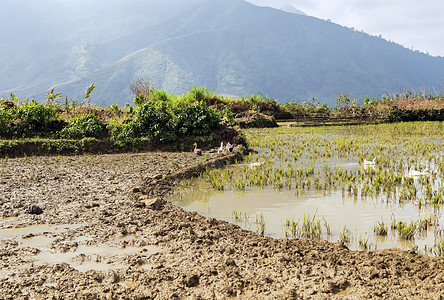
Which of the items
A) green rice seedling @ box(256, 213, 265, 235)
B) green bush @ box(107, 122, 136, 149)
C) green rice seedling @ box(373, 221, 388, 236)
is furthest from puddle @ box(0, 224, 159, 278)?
green bush @ box(107, 122, 136, 149)

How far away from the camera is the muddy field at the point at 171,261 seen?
3.29 metres

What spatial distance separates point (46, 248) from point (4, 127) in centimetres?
1132

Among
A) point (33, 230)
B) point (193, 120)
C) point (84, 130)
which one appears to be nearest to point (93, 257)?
point (33, 230)

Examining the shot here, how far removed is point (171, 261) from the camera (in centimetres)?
395

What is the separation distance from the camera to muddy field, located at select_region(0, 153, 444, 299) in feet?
10.8

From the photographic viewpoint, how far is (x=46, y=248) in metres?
4.40

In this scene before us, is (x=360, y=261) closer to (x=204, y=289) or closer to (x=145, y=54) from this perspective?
(x=204, y=289)

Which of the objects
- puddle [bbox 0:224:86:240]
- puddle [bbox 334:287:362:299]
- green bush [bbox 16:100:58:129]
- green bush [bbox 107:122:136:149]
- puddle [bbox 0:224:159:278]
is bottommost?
puddle [bbox 334:287:362:299]

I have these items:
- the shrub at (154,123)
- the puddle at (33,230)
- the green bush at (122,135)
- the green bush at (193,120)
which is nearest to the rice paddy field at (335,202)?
the puddle at (33,230)

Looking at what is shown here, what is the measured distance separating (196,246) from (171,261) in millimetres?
424

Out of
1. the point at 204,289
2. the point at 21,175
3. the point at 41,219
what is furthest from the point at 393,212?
the point at 21,175

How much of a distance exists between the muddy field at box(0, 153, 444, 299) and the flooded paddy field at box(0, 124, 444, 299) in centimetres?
1

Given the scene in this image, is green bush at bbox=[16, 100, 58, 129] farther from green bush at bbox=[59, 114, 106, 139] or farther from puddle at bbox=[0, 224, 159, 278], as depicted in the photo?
puddle at bbox=[0, 224, 159, 278]

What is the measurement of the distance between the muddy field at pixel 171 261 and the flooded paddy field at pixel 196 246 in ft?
0.04
